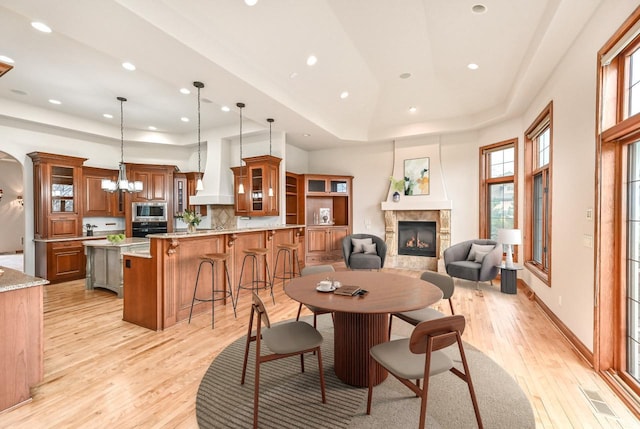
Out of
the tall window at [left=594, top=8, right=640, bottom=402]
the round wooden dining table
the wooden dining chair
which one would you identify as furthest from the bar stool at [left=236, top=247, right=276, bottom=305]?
the tall window at [left=594, top=8, right=640, bottom=402]

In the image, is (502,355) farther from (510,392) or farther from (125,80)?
(125,80)

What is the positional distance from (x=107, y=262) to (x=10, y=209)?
6774mm

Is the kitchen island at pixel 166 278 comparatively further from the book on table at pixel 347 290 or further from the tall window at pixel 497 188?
the tall window at pixel 497 188

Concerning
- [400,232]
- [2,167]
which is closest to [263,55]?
[400,232]

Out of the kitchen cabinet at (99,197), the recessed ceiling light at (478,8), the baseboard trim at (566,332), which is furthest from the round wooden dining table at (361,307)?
the kitchen cabinet at (99,197)

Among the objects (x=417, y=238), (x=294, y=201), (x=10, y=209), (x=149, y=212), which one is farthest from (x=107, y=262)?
(x=10, y=209)

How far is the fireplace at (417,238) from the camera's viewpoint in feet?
22.0

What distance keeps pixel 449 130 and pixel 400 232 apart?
2.53 m

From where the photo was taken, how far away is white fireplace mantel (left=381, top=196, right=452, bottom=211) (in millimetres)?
6289

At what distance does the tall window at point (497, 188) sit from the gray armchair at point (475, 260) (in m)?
0.78

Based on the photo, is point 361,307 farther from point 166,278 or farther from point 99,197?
point 99,197

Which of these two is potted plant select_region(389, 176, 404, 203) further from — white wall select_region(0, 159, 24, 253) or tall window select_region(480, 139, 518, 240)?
white wall select_region(0, 159, 24, 253)

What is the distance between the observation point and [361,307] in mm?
1823

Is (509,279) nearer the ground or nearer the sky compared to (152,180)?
nearer the ground
